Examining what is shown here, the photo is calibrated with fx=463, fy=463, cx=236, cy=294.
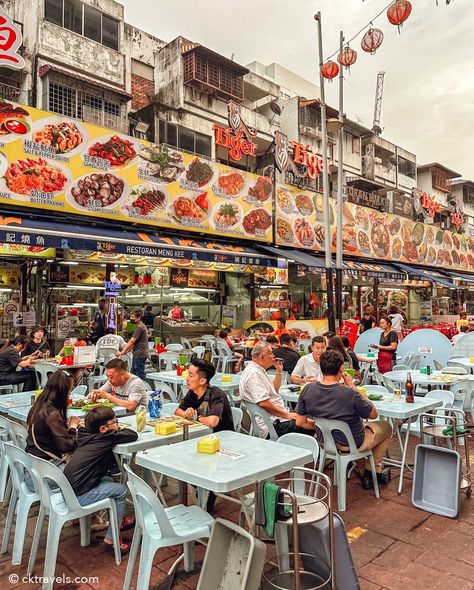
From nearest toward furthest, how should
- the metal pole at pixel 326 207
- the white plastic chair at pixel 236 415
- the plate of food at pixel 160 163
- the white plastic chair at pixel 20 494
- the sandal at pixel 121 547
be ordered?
1. the white plastic chair at pixel 20 494
2. the sandal at pixel 121 547
3. the white plastic chair at pixel 236 415
4. the metal pole at pixel 326 207
5. the plate of food at pixel 160 163

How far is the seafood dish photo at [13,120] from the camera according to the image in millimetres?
9162

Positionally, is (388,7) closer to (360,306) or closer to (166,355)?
(166,355)

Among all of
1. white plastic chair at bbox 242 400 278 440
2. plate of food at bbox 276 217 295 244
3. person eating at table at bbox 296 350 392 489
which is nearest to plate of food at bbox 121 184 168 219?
plate of food at bbox 276 217 295 244

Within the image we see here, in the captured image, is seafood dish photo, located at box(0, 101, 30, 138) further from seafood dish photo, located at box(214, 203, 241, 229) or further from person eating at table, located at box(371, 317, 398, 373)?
person eating at table, located at box(371, 317, 398, 373)

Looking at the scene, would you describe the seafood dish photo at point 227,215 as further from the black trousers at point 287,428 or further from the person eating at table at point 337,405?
the person eating at table at point 337,405

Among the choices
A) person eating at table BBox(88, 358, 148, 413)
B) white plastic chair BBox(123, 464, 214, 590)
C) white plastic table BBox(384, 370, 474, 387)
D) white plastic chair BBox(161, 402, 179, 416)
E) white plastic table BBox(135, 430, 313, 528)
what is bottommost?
white plastic chair BBox(123, 464, 214, 590)

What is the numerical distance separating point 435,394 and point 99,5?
16.4m

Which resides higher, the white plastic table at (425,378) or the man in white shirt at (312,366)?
the man in white shirt at (312,366)

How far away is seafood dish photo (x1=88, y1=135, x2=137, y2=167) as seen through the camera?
10727 millimetres

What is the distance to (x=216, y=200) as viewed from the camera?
13.3 m

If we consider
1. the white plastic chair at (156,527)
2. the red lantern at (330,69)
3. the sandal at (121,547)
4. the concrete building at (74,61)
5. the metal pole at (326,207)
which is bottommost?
the sandal at (121,547)

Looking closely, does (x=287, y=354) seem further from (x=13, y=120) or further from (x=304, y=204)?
(x=304, y=204)

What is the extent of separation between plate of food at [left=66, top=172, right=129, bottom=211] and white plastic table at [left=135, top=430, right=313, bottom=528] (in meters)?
8.19

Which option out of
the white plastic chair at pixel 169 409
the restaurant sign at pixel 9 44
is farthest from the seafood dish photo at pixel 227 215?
Result: the white plastic chair at pixel 169 409
